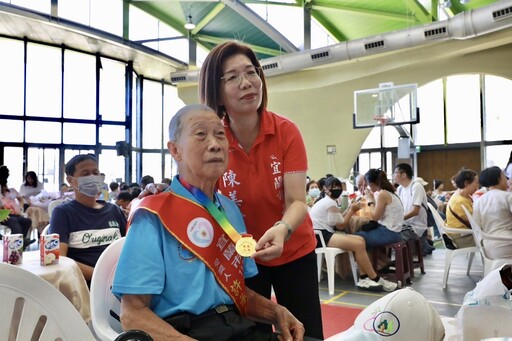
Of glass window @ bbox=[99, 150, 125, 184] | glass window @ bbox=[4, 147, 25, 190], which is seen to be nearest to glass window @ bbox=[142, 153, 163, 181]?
glass window @ bbox=[99, 150, 125, 184]

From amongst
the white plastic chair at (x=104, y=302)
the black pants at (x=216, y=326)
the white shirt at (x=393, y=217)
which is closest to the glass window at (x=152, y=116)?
the white shirt at (x=393, y=217)

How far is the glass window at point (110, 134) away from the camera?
12.1m

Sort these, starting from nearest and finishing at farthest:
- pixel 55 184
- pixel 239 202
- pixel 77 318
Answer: pixel 77 318 → pixel 239 202 → pixel 55 184

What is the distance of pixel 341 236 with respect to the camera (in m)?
4.85

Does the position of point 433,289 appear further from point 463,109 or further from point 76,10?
point 463,109

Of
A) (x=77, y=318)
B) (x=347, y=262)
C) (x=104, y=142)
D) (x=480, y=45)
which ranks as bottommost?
(x=347, y=262)

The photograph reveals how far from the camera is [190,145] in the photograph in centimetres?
118

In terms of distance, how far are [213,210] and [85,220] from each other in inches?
66.4

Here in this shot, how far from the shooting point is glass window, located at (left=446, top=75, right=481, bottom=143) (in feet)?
44.2

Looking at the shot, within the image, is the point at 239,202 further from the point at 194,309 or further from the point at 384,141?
the point at 384,141

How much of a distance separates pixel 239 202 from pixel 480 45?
10.4 meters

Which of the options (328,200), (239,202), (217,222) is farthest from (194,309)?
(328,200)

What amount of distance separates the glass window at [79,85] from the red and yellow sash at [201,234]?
11.4 metres

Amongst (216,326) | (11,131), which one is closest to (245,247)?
(216,326)
